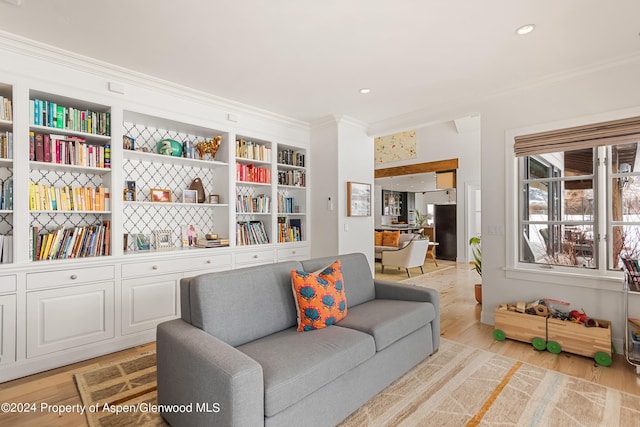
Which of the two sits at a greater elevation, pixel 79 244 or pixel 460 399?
pixel 79 244

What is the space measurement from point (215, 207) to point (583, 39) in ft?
12.8

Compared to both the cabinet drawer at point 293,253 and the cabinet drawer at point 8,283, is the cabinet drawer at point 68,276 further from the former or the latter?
the cabinet drawer at point 293,253

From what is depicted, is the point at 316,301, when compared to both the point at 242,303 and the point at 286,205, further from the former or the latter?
the point at 286,205

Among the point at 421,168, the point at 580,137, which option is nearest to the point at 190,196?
the point at 580,137

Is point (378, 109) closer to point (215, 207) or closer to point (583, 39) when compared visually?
point (583, 39)

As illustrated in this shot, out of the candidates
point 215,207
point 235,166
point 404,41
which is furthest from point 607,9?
point 215,207

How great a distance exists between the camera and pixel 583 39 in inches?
97.0

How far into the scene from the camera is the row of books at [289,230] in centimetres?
443

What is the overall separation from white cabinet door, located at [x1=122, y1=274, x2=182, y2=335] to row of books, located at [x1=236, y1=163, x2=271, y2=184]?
1402 mm

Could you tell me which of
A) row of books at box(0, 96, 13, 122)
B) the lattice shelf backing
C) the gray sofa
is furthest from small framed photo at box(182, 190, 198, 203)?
the gray sofa

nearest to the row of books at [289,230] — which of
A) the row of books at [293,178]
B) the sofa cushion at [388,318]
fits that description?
the row of books at [293,178]

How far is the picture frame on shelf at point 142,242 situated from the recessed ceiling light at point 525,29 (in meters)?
3.86

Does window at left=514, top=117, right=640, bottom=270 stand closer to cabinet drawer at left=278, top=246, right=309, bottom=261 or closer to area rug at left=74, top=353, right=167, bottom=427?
cabinet drawer at left=278, top=246, right=309, bottom=261

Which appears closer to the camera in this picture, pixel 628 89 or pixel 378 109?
pixel 628 89
